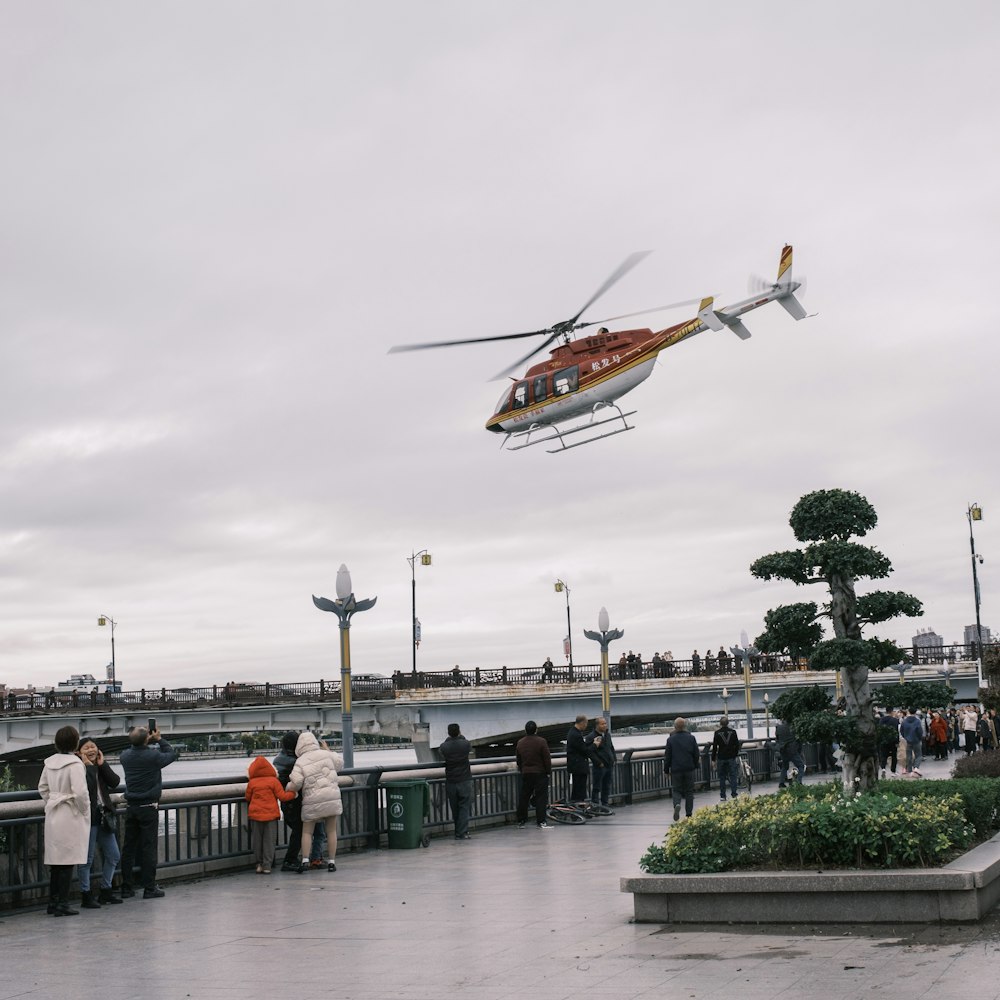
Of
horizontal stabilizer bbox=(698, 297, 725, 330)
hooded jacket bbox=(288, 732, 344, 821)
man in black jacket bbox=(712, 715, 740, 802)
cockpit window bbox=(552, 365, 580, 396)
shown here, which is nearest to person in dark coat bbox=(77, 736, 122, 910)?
hooded jacket bbox=(288, 732, 344, 821)

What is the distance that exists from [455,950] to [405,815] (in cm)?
937

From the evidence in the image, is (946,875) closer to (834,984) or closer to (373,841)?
(834,984)

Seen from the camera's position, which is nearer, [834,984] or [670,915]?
[834,984]

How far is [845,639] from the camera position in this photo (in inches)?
667

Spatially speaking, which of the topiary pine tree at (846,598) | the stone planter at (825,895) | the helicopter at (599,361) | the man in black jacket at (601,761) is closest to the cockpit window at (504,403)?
the helicopter at (599,361)

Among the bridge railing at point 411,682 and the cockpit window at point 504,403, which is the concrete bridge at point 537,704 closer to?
the bridge railing at point 411,682

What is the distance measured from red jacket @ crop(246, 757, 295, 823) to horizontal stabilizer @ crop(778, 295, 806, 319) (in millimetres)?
30209

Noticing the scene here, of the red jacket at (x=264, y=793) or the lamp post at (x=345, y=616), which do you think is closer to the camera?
the red jacket at (x=264, y=793)

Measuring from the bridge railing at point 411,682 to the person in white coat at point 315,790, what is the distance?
50.9m

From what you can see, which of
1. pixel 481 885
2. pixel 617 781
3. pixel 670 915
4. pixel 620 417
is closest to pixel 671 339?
pixel 620 417

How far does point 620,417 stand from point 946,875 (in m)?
33.7

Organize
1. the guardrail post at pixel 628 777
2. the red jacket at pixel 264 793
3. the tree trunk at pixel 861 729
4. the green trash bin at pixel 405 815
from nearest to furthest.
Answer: the red jacket at pixel 264 793
the tree trunk at pixel 861 729
the green trash bin at pixel 405 815
the guardrail post at pixel 628 777

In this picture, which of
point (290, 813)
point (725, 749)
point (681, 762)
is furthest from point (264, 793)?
point (725, 749)

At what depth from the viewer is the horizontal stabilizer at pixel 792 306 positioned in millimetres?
42812
